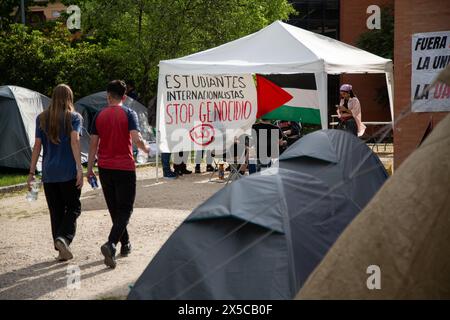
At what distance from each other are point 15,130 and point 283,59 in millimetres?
7325

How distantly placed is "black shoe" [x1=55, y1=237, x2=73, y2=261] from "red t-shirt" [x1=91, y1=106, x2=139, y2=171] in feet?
2.90

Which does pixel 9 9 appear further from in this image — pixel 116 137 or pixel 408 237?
pixel 408 237

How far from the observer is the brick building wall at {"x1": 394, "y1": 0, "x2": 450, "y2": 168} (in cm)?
910

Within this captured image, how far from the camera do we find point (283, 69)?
11.2 meters

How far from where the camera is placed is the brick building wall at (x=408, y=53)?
9102 millimetres

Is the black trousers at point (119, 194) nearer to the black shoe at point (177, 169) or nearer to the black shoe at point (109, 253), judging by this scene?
the black shoe at point (109, 253)

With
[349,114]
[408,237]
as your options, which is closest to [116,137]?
[408,237]

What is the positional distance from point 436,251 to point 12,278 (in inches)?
186

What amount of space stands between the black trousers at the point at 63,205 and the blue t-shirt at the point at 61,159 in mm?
77

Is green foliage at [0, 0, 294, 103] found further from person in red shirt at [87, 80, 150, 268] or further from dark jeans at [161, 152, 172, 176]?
person in red shirt at [87, 80, 150, 268]

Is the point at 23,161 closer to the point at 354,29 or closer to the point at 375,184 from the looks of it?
the point at 375,184

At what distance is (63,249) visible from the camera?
282 inches

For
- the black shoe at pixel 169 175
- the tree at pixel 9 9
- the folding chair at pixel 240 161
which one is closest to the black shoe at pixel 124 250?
the folding chair at pixel 240 161

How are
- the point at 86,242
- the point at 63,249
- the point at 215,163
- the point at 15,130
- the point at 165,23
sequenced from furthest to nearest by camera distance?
1. the point at 165,23
2. the point at 15,130
3. the point at 215,163
4. the point at 86,242
5. the point at 63,249
